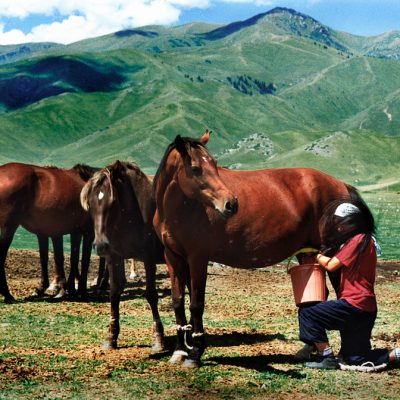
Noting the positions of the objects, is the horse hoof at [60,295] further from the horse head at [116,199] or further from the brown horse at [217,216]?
the brown horse at [217,216]

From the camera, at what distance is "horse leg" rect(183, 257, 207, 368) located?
30.6 feet

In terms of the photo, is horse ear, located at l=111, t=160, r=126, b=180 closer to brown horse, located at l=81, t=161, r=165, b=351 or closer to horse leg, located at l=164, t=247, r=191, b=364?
brown horse, located at l=81, t=161, r=165, b=351

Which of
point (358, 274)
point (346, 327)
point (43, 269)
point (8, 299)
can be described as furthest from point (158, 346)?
point (43, 269)

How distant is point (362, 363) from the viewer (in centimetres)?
919

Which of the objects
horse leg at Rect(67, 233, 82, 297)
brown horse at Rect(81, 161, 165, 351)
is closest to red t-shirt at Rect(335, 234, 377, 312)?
brown horse at Rect(81, 161, 165, 351)

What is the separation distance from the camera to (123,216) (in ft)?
35.0

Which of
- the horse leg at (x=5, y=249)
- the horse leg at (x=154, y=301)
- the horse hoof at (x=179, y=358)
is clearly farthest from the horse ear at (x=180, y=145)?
the horse leg at (x=5, y=249)

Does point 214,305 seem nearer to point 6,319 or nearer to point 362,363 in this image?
point 6,319

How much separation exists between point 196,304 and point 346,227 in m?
2.40

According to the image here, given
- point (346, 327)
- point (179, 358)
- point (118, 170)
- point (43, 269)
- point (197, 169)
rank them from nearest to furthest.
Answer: point (197, 169), point (346, 327), point (179, 358), point (118, 170), point (43, 269)

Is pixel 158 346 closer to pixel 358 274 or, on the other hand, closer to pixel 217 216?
pixel 217 216

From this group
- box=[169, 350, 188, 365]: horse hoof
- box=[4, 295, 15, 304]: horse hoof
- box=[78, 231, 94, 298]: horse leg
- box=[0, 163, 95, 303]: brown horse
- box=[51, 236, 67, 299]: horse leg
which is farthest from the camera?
box=[51, 236, 67, 299]: horse leg

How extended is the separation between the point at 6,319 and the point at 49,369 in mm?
4664

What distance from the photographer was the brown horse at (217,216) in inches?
356
